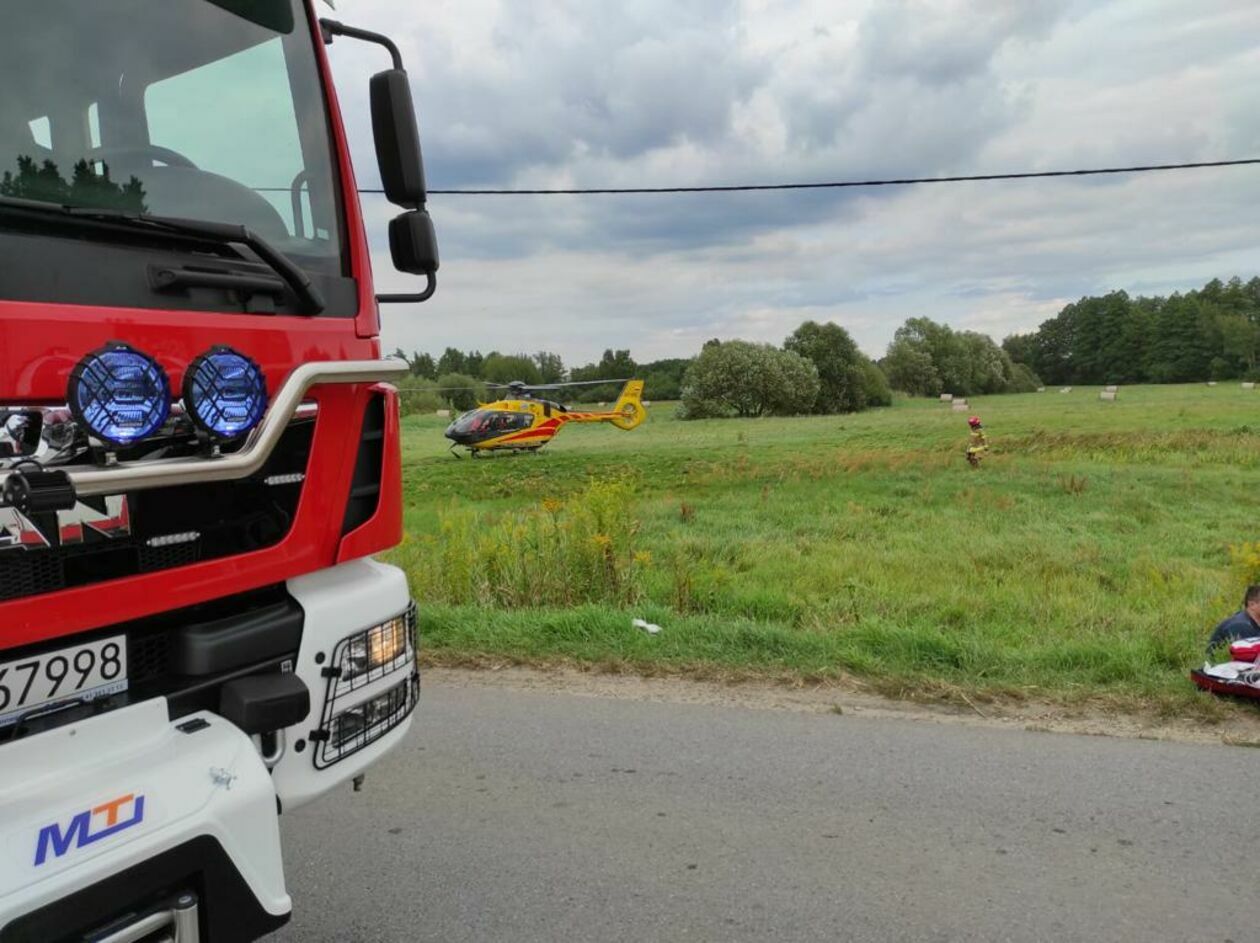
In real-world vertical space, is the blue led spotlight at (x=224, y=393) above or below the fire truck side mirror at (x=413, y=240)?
below

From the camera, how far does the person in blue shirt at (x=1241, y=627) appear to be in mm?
4727

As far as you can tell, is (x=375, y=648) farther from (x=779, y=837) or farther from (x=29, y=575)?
(x=779, y=837)

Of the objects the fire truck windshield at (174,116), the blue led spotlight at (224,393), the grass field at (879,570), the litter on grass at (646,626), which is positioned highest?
the fire truck windshield at (174,116)

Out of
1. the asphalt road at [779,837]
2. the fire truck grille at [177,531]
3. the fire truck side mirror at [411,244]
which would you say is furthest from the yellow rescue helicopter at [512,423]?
the fire truck grille at [177,531]

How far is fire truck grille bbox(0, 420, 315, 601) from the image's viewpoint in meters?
1.84

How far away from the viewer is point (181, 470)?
1.89 meters

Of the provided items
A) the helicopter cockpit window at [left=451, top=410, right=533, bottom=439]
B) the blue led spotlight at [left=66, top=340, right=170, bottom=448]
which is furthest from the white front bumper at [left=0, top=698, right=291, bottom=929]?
the helicopter cockpit window at [left=451, top=410, right=533, bottom=439]

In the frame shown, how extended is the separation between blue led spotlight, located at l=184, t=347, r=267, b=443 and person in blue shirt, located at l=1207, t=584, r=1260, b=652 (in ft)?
16.2

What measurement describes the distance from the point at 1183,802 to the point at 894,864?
129cm


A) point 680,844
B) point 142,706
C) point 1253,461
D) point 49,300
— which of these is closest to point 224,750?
point 142,706

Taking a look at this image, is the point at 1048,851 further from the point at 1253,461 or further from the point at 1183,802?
the point at 1253,461

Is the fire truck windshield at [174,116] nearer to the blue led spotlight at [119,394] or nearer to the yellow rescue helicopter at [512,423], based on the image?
the blue led spotlight at [119,394]

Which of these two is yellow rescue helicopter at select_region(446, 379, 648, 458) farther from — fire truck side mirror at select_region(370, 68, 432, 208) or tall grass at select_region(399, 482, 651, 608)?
fire truck side mirror at select_region(370, 68, 432, 208)

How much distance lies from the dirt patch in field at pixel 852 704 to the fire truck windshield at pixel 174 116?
298 centimetres
